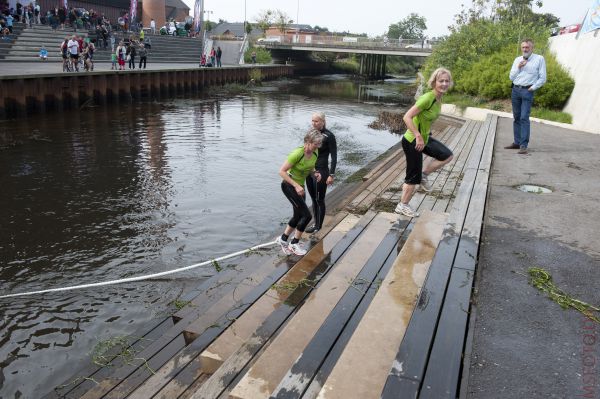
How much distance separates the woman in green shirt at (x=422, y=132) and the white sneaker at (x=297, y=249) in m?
1.42

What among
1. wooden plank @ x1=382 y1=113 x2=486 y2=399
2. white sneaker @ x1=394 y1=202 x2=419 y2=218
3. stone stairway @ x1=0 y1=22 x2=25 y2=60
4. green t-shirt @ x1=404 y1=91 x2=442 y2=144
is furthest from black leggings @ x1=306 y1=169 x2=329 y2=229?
stone stairway @ x1=0 y1=22 x2=25 y2=60

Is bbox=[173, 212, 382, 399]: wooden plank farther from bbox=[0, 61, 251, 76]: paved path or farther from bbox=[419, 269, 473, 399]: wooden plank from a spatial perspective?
bbox=[0, 61, 251, 76]: paved path

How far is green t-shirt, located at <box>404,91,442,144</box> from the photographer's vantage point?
18.2ft

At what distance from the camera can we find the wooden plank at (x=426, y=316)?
2750 mm

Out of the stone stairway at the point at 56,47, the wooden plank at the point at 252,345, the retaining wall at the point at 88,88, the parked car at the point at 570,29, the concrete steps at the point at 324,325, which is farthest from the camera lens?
the stone stairway at the point at 56,47

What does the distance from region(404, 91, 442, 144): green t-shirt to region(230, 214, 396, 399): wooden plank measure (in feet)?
4.08

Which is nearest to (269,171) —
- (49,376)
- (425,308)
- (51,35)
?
(49,376)

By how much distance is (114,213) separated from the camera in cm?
939

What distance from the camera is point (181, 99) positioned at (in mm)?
29609

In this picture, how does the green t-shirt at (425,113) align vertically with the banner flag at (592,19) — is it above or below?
below

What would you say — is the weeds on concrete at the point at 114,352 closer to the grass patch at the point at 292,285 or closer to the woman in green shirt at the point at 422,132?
the grass patch at the point at 292,285

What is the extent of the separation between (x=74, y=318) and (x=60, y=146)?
1055cm

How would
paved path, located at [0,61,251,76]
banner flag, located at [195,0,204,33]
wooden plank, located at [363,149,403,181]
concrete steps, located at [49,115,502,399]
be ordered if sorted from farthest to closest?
banner flag, located at [195,0,204,33]
paved path, located at [0,61,251,76]
wooden plank, located at [363,149,403,181]
concrete steps, located at [49,115,502,399]

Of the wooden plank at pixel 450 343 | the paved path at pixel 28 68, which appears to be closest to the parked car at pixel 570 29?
the wooden plank at pixel 450 343
